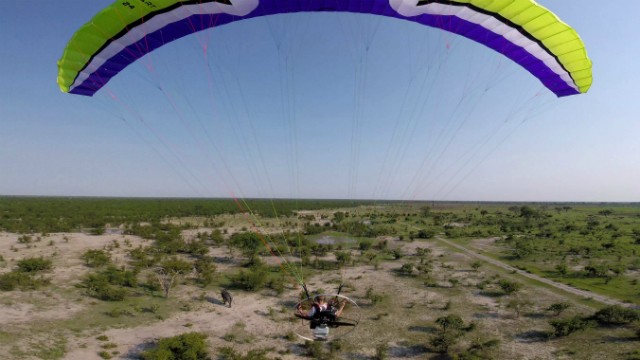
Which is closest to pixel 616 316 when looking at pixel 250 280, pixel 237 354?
pixel 237 354

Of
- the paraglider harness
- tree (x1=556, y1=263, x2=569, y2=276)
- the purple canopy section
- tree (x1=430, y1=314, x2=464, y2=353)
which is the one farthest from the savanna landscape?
the purple canopy section

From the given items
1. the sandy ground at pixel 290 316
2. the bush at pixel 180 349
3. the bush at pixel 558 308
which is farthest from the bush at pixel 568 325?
the bush at pixel 180 349

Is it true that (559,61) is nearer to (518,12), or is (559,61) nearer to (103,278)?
(518,12)

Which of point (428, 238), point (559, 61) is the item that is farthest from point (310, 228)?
point (559, 61)

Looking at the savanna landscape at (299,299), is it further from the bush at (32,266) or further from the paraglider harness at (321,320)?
the paraglider harness at (321,320)

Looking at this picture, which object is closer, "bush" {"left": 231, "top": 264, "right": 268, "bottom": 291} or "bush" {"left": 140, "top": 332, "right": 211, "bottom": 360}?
"bush" {"left": 140, "top": 332, "right": 211, "bottom": 360}

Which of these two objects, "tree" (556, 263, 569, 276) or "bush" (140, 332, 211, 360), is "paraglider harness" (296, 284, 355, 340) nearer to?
"bush" (140, 332, 211, 360)
